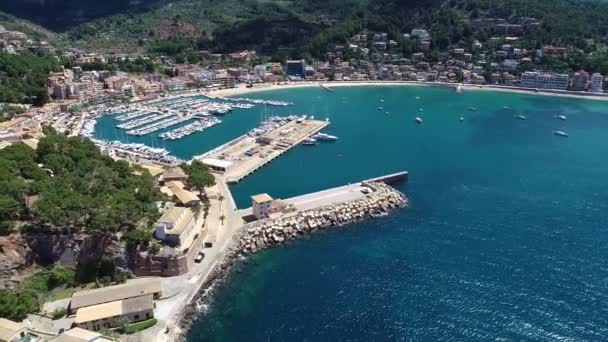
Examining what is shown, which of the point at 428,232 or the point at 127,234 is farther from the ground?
the point at 127,234

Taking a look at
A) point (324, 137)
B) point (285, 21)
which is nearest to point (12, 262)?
point (324, 137)

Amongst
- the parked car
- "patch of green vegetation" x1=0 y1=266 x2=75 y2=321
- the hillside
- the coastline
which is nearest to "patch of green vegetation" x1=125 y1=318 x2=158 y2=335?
"patch of green vegetation" x1=0 y1=266 x2=75 y2=321

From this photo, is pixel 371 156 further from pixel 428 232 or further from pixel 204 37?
pixel 204 37

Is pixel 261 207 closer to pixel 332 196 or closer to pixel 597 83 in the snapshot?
pixel 332 196

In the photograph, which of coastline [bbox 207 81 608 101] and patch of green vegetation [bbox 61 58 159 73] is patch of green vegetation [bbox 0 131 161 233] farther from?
patch of green vegetation [bbox 61 58 159 73]

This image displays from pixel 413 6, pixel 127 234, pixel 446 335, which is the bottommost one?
pixel 446 335

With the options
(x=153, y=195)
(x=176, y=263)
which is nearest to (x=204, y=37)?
(x=153, y=195)
